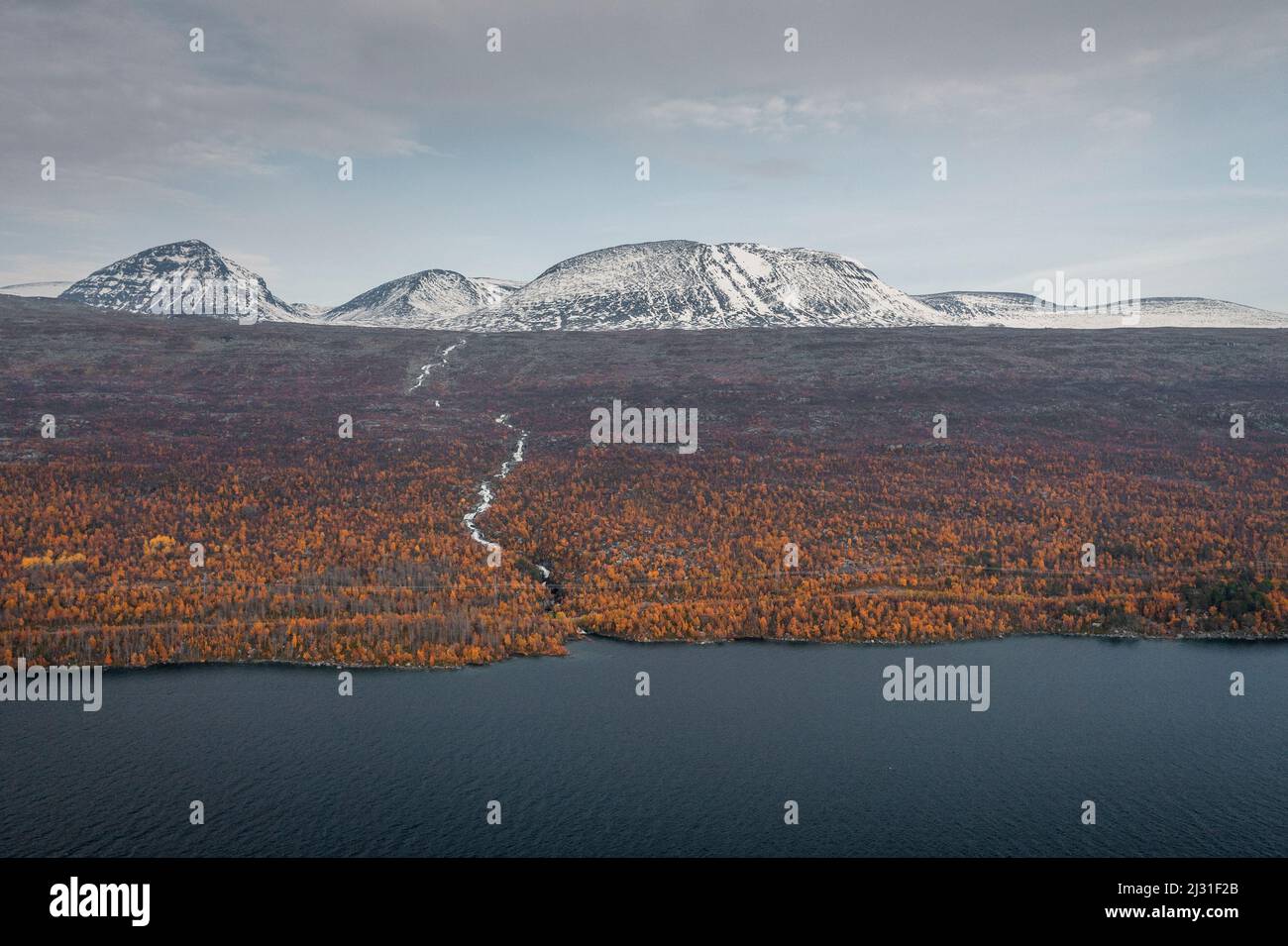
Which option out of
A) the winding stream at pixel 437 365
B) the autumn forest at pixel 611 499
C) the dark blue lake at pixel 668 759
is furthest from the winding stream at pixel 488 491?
the dark blue lake at pixel 668 759

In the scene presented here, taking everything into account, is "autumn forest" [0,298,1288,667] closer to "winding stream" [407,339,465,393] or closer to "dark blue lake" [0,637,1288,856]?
"winding stream" [407,339,465,393]

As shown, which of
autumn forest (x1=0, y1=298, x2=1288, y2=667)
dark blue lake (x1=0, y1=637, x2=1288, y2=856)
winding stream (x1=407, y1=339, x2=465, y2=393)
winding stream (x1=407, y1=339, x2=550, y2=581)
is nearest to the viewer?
dark blue lake (x1=0, y1=637, x2=1288, y2=856)

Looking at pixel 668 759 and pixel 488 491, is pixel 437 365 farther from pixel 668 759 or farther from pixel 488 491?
pixel 668 759

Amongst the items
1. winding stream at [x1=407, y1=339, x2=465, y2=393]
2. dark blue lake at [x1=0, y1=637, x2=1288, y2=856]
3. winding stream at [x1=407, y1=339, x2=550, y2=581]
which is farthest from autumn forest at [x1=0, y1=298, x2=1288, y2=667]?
dark blue lake at [x1=0, y1=637, x2=1288, y2=856]

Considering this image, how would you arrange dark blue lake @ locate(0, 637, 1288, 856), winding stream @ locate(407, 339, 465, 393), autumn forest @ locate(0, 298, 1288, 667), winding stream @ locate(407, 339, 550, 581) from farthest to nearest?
winding stream @ locate(407, 339, 465, 393) → winding stream @ locate(407, 339, 550, 581) → autumn forest @ locate(0, 298, 1288, 667) → dark blue lake @ locate(0, 637, 1288, 856)

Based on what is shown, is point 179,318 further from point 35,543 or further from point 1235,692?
point 1235,692

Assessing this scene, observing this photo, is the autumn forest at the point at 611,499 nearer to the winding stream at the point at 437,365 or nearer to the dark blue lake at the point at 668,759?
the winding stream at the point at 437,365

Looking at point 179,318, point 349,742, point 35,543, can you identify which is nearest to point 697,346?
point 179,318

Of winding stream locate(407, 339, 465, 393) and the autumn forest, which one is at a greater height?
winding stream locate(407, 339, 465, 393)

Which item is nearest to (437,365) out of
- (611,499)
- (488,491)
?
(488,491)
